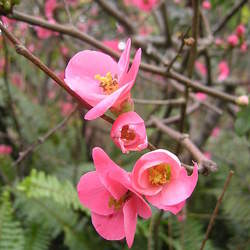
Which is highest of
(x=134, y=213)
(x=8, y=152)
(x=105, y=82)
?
(x=105, y=82)

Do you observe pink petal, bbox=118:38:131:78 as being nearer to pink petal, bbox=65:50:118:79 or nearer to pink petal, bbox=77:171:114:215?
pink petal, bbox=65:50:118:79

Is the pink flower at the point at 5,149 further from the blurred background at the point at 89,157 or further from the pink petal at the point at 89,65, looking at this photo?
the pink petal at the point at 89,65

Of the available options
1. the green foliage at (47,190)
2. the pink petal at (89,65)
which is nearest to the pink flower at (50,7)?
the green foliage at (47,190)

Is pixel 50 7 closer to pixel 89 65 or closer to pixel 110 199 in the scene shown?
pixel 89 65

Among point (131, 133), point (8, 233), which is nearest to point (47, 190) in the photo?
point (8, 233)

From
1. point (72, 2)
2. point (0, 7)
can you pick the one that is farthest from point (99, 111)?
point (72, 2)

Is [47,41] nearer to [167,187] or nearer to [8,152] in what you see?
[8,152]
